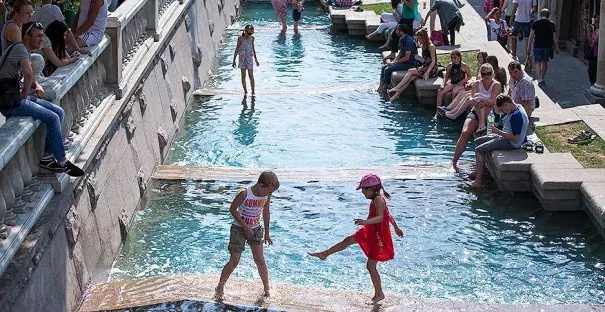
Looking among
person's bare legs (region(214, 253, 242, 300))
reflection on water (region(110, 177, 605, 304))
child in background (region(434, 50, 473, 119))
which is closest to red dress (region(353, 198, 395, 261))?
reflection on water (region(110, 177, 605, 304))

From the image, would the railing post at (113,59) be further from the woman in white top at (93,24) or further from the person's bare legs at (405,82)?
the person's bare legs at (405,82)

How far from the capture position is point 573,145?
53.7ft

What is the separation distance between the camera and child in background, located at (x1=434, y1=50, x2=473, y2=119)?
19.5 metres

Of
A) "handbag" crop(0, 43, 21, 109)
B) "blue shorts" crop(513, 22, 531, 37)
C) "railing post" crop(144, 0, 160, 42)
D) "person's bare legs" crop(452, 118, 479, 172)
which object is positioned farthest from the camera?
"blue shorts" crop(513, 22, 531, 37)

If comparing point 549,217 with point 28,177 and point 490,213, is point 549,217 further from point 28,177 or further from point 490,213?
point 28,177

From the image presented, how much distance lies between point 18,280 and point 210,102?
12.6 meters

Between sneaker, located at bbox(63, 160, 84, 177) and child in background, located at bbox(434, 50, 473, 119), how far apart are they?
31.6 feet

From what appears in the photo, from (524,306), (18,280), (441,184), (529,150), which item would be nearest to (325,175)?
(441,184)

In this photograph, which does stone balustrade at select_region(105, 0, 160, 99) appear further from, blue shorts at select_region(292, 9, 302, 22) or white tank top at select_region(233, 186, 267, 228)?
blue shorts at select_region(292, 9, 302, 22)

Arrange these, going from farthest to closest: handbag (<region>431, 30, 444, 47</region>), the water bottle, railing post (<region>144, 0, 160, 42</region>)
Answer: handbag (<region>431, 30, 444, 47</region>)
railing post (<region>144, 0, 160, 42</region>)
the water bottle

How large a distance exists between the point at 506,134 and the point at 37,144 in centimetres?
708

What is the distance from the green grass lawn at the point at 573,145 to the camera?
15.7 meters

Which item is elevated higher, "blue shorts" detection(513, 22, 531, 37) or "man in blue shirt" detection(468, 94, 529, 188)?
"man in blue shirt" detection(468, 94, 529, 188)

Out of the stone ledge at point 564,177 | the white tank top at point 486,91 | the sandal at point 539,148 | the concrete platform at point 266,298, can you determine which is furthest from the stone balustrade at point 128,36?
the sandal at point 539,148
